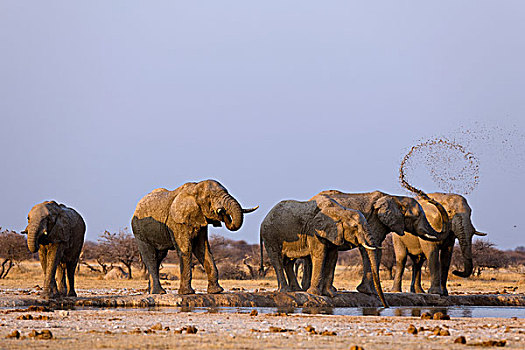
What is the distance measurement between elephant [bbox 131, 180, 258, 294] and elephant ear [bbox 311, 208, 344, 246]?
2360mm

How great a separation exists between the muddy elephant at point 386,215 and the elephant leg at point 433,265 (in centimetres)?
104

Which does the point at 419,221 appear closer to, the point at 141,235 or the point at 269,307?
the point at 269,307

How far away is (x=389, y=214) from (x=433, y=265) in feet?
11.7

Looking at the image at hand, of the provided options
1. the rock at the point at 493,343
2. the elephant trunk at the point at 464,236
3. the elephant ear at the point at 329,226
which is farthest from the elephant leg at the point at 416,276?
the rock at the point at 493,343

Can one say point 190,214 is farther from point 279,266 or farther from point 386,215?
point 386,215

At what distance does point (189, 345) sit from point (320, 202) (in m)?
13.5

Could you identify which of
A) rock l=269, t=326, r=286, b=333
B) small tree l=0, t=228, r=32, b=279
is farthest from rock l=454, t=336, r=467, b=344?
small tree l=0, t=228, r=32, b=279

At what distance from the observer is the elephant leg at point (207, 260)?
23.3 metres

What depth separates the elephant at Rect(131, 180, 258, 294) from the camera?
75.9 ft

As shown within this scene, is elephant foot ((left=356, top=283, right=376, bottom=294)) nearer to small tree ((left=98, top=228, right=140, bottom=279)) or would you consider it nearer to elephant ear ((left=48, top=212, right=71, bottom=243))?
elephant ear ((left=48, top=212, right=71, bottom=243))

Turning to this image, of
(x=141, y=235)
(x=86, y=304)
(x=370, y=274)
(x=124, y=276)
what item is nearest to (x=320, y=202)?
(x=370, y=274)

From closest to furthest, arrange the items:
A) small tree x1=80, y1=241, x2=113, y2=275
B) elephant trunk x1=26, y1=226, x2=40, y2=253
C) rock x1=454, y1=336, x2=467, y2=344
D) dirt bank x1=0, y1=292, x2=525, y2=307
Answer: rock x1=454, y1=336, x2=467, y2=344, dirt bank x1=0, y1=292, x2=525, y2=307, elephant trunk x1=26, y1=226, x2=40, y2=253, small tree x1=80, y1=241, x2=113, y2=275

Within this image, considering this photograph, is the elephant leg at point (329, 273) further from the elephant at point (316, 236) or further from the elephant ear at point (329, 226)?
the elephant ear at point (329, 226)

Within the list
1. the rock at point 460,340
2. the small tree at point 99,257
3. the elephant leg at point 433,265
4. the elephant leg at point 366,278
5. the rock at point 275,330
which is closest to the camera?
the rock at point 460,340
